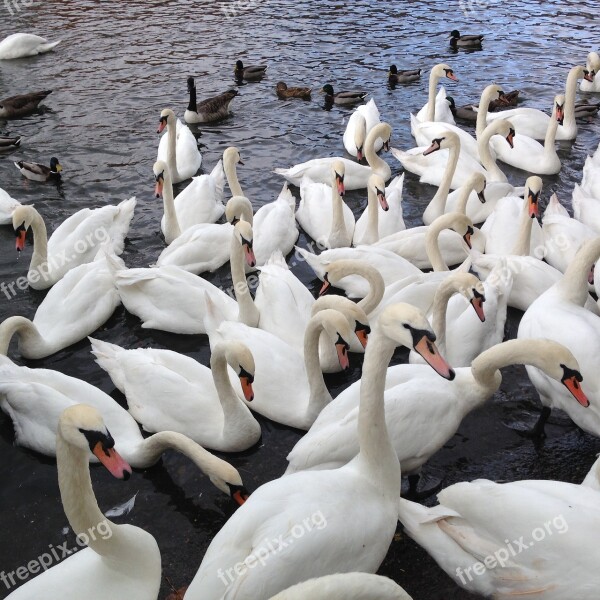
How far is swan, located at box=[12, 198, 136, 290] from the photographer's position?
31.6ft

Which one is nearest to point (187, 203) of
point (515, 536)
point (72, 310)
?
point (72, 310)

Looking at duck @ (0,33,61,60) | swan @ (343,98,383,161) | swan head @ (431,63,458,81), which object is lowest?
swan @ (343,98,383,161)

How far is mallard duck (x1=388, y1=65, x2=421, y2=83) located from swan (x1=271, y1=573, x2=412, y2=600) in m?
15.0

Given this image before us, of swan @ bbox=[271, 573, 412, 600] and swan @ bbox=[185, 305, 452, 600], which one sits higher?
swan @ bbox=[271, 573, 412, 600]

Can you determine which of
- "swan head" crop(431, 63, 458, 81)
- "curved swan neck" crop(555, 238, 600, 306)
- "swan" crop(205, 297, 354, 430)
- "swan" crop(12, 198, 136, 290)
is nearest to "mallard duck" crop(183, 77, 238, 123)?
"swan head" crop(431, 63, 458, 81)

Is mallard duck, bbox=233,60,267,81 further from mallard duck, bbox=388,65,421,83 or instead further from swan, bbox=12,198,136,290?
swan, bbox=12,198,136,290

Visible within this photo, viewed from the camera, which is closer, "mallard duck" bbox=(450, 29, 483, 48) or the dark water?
the dark water

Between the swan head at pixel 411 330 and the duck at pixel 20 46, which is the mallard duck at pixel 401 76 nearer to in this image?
the duck at pixel 20 46

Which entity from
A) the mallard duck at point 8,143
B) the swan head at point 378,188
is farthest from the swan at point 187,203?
the mallard duck at point 8,143

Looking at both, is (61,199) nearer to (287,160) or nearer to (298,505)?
(287,160)

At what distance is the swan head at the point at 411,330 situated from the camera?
5.11m

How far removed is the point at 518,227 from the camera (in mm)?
10031

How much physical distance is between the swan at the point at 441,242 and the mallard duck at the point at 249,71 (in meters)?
8.36

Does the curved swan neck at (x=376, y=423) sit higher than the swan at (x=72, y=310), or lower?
higher
